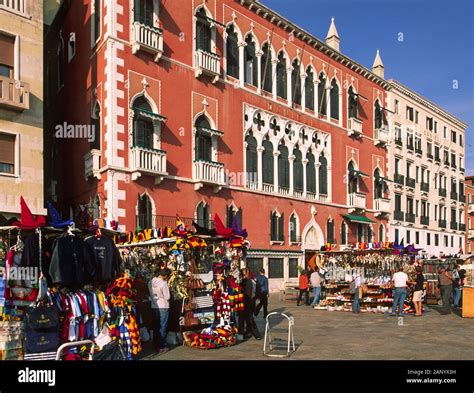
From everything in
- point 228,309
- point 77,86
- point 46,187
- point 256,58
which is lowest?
point 228,309

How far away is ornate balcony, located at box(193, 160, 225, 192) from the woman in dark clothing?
11.1 metres

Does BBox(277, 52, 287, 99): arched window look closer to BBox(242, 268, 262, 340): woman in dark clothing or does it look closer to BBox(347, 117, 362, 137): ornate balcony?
BBox(347, 117, 362, 137): ornate balcony

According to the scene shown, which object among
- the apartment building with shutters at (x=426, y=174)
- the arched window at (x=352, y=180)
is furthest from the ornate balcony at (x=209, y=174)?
the apartment building with shutters at (x=426, y=174)

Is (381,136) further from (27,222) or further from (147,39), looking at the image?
(27,222)

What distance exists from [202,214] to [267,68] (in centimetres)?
1007

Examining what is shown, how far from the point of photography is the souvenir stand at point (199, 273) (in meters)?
12.2

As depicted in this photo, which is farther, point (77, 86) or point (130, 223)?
point (77, 86)

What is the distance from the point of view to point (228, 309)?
509 inches

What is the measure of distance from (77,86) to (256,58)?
9959mm

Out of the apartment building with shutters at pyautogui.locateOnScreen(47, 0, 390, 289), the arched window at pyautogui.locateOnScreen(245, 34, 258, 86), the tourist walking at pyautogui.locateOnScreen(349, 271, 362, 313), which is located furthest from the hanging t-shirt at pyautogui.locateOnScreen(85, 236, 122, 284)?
the arched window at pyautogui.locateOnScreen(245, 34, 258, 86)

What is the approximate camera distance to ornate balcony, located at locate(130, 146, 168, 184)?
2141 centimetres

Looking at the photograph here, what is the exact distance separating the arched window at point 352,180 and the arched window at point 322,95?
15.3ft
